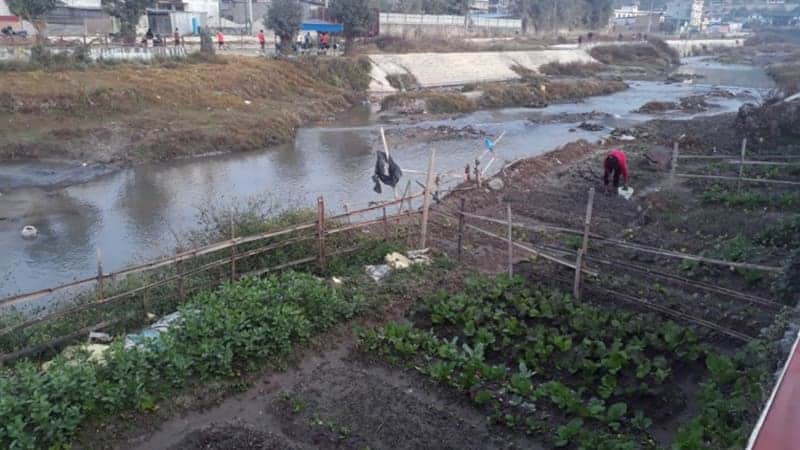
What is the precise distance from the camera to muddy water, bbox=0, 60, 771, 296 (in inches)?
587

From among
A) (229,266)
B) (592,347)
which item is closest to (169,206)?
(229,266)

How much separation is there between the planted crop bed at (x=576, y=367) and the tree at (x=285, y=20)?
34807 millimetres

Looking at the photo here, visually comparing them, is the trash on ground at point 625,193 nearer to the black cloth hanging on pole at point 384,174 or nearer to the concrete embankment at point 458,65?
the black cloth hanging on pole at point 384,174

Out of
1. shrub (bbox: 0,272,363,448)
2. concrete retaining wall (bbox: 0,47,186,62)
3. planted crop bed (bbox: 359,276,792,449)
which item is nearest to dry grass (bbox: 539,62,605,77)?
concrete retaining wall (bbox: 0,47,186,62)

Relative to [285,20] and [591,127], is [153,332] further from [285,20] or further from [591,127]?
[285,20]

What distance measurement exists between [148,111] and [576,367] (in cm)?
2377

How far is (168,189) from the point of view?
20.6 metres

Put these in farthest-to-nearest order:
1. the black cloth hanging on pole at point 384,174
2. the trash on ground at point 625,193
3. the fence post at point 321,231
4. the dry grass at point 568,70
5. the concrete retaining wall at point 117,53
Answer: the dry grass at point 568,70, the concrete retaining wall at point 117,53, the trash on ground at point 625,193, the black cloth hanging on pole at point 384,174, the fence post at point 321,231

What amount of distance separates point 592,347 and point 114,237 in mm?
12631

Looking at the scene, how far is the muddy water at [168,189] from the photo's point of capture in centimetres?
1491

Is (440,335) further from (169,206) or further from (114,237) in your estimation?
(169,206)

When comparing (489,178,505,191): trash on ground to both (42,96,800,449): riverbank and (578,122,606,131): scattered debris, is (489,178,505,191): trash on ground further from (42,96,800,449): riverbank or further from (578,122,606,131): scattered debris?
(578,122,606,131): scattered debris

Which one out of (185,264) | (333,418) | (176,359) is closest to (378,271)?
(185,264)

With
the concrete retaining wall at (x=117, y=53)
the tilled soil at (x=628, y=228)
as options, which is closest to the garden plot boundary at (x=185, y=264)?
the tilled soil at (x=628, y=228)
